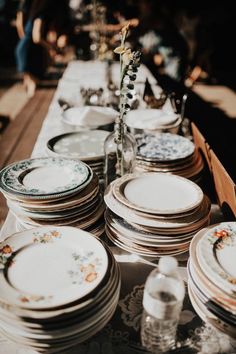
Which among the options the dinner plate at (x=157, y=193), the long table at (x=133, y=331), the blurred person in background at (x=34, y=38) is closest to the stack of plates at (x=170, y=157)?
the dinner plate at (x=157, y=193)

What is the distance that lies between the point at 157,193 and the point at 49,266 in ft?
1.17

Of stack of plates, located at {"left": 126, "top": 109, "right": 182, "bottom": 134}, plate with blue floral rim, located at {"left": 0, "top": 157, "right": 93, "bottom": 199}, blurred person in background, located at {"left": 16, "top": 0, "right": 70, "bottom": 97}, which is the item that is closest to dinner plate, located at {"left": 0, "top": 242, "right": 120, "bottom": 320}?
plate with blue floral rim, located at {"left": 0, "top": 157, "right": 93, "bottom": 199}

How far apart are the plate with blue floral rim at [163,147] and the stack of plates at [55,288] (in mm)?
476

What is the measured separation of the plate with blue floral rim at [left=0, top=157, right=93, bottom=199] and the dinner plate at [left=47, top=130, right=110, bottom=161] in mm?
133

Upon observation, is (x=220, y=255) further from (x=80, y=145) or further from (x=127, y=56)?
(x=80, y=145)

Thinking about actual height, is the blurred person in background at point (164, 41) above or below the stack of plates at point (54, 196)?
below

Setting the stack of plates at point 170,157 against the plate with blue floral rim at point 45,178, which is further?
the stack of plates at point 170,157

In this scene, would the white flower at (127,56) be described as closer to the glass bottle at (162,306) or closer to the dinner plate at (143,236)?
the dinner plate at (143,236)

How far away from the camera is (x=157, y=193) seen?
3.10 feet

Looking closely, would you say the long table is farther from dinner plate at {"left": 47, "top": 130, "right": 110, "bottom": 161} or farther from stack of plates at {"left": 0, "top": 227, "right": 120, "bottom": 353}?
dinner plate at {"left": 47, "top": 130, "right": 110, "bottom": 161}

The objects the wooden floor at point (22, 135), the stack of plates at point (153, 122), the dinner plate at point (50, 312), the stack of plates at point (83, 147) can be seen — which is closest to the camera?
the dinner plate at point (50, 312)

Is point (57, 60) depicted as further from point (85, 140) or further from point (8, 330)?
point (8, 330)

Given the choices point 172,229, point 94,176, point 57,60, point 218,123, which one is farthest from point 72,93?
point 57,60

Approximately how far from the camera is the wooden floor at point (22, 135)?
177cm
